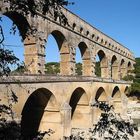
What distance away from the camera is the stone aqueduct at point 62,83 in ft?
60.8

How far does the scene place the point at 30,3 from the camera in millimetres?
5160

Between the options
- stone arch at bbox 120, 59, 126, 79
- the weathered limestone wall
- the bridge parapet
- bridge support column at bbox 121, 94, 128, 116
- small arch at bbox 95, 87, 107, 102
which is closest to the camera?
the bridge parapet

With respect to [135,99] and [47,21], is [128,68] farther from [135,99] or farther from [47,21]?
[47,21]

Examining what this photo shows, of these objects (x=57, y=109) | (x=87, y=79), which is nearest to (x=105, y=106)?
(x=57, y=109)

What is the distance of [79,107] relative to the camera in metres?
29.4

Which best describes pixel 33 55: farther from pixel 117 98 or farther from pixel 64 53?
pixel 117 98

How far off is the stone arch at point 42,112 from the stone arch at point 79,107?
6557mm

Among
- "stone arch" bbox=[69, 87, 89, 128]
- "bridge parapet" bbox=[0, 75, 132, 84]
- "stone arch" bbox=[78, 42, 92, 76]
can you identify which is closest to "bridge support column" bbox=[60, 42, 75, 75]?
"bridge parapet" bbox=[0, 75, 132, 84]

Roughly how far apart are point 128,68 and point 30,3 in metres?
55.8

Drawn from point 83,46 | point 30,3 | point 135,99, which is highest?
point 83,46

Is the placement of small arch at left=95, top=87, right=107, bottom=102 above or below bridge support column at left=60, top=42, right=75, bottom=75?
below

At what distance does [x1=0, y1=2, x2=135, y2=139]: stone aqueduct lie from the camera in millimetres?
18547

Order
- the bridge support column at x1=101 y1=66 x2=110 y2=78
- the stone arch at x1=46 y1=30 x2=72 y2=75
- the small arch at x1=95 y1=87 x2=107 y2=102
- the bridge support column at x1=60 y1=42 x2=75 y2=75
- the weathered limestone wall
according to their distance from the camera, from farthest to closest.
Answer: the bridge support column at x1=101 y1=66 x2=110 y2=78, the small arch at x1=95 y1=87 x2=107 y2=102, the bridge support column at x1=60 y1=42 x2=75 y2=75, the stone arch at x1=46 y1=30 x2=72 y2=75, the weathered limestone wall

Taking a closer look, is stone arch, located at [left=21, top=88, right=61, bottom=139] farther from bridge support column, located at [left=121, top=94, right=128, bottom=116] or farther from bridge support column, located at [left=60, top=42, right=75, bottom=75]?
bridge support column, located at [left=121, top=94, right=128, bottom=116]
